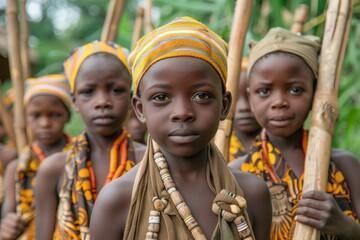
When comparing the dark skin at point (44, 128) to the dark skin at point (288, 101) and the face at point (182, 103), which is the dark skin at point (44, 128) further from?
the face at point (182, 103)

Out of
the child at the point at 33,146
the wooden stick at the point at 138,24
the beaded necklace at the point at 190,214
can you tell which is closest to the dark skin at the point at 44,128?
the child at the point at 33,146

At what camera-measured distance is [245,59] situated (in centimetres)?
381

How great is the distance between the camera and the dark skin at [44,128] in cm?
373

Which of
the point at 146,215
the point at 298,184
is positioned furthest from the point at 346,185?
the point at 146,215

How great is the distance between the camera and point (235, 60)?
98.7 inches

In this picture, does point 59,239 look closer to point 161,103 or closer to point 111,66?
point 111,66

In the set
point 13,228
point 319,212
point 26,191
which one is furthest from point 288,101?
point 13,228

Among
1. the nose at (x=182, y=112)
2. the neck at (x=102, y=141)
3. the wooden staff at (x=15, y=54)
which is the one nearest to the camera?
the nose at (x=182, y=112)

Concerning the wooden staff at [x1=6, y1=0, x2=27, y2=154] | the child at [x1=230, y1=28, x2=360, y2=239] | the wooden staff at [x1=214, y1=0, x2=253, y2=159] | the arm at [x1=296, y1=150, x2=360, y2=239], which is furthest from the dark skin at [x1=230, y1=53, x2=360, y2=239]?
the wooden staff at [x1=6, y1=0, x2=27, y2=154]

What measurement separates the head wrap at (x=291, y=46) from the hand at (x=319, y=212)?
578 mm

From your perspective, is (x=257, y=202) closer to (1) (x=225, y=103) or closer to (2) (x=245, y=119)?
(1) (x=225, y=103)

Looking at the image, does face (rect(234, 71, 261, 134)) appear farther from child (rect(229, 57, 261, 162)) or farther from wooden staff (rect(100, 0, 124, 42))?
wooden staff (rect(100, 0, 124, 42))

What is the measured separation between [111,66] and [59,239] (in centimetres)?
82

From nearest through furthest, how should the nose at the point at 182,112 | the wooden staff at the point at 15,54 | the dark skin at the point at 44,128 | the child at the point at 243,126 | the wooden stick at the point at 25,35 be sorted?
the nose at the point at 182,112 < the child at the point at 243,126 < the dark skin at the point at 44,128 < the wooden staff at the point at 15,54 < the wooden stick at the point at 25,35
